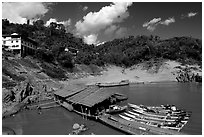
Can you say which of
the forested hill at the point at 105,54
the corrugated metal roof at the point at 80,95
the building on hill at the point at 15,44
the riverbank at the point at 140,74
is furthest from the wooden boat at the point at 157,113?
the forested hill at the point at 105,54

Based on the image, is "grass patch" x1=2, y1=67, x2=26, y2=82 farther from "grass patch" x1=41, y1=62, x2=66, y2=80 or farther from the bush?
the bush

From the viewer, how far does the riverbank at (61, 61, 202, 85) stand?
223 feet

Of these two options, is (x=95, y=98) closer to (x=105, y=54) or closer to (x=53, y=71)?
(x=53, y=71)

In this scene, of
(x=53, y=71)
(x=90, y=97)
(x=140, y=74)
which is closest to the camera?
(x=90, y=97)

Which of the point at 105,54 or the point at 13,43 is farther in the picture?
the point at 105,54

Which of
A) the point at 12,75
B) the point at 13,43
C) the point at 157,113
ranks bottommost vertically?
the point at 157,113

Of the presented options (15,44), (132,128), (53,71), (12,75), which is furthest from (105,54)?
(132,128)

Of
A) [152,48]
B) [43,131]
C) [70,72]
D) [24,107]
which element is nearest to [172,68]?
[152,48]

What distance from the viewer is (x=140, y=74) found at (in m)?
77.0

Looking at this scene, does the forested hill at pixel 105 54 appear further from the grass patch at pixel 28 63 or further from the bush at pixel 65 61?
the grass patch at pixel 28 63

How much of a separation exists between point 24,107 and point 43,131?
429 inches

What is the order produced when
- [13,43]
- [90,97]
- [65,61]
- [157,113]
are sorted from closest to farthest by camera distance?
[157,113]
[90,97]
[13,43]
[65,61]

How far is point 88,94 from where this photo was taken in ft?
96.8

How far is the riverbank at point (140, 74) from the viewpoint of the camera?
223 feet
